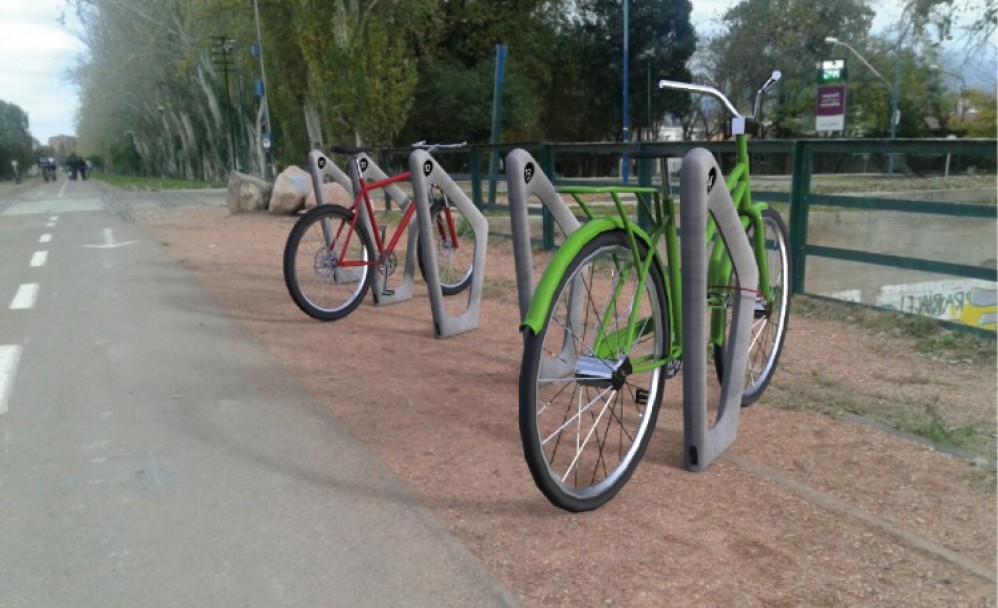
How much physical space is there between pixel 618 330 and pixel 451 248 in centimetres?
416

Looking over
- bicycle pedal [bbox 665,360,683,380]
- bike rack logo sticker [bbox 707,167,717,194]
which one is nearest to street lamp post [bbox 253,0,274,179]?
bicycle pedal [bbox 665,360,683,380]

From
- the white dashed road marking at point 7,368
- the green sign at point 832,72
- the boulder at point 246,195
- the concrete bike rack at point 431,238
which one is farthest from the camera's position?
the green sign at point 832,72

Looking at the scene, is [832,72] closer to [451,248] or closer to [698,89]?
[451,248]

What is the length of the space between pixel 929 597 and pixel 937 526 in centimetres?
51

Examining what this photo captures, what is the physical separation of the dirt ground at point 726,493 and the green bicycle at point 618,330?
0.53 ft

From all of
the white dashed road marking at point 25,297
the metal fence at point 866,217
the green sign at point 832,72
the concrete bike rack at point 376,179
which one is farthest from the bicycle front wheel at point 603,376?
the green sign at point 832,72

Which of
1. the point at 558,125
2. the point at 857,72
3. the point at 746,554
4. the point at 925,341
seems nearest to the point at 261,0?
the point at 558,125

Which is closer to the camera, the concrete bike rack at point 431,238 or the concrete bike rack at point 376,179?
the concrete bike rack at point 431,238

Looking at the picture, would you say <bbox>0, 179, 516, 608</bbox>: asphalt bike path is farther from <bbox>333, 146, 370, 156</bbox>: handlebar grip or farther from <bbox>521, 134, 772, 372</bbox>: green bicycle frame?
<bbox>333, 146, 370, 156</bbox>: handlebar grip

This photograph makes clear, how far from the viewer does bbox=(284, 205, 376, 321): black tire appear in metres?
6.24

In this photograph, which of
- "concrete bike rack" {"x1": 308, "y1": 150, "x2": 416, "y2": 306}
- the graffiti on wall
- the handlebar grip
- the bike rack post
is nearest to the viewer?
the bike rack post

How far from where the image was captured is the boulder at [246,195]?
59.7 feet

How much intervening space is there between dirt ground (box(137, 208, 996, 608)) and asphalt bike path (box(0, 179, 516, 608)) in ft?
0.61

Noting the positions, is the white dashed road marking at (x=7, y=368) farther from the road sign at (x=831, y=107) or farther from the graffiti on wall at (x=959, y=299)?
the road sign at (x=831, y=107)
